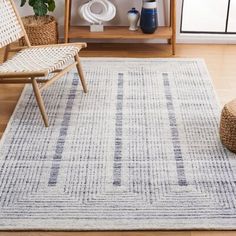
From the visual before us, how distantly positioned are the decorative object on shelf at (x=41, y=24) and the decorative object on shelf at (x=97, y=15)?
0.82ft

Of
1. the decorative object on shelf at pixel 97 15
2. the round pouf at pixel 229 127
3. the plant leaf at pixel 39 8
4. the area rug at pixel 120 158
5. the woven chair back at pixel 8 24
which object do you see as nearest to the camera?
the area rug at pixel 120 158

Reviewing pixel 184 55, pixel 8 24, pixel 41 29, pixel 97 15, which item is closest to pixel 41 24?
pixel 41 29

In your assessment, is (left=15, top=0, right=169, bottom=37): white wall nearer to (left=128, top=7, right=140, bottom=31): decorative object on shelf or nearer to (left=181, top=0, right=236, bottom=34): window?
(left=128, top=7, right=140, bottom=31): decorative object on shelf

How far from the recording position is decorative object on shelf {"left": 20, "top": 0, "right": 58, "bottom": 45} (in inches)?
134

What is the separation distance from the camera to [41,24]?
3.52 m

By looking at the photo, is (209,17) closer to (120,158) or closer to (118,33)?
(118,33)

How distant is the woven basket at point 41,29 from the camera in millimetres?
3475

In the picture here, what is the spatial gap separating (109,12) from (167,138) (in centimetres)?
149

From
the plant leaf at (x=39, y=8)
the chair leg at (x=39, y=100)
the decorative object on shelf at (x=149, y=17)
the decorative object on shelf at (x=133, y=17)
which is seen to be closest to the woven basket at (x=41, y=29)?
the plant leaf at (x=39, y=8)

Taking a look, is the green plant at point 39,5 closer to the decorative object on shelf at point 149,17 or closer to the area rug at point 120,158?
the area rug at point 120,158

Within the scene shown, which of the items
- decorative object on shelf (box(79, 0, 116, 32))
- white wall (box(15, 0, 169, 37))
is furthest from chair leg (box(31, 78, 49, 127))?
white wall (box(15, 0, 169, 37))

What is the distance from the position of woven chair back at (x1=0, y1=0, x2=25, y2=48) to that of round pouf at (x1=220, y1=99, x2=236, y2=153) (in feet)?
4.91

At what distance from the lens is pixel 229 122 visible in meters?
2.25

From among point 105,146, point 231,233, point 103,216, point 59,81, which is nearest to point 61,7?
point 59,81
